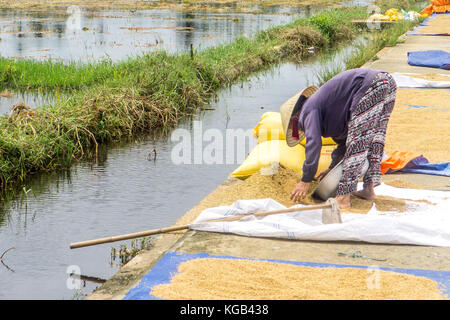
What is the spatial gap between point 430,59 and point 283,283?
354 inches

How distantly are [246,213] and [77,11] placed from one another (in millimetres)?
21884

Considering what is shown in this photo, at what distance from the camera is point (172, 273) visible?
3.05 m

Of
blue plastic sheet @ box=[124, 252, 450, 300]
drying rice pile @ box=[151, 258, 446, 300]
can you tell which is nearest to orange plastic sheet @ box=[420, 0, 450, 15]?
blue plastic sheet @ box=[124, 252, 450, 300]

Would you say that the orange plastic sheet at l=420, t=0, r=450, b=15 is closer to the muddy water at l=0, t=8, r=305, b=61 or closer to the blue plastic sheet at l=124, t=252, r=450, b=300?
the muddy water at l=0, t=8, r=305, b=61

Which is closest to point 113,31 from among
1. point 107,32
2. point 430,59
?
point 107,32

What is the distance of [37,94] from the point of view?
29.3 feet

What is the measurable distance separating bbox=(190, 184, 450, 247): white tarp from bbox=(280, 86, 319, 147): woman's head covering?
0.46 m

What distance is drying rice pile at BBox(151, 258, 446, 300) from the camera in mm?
2777

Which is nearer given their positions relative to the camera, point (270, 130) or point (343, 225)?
point (343, 225)

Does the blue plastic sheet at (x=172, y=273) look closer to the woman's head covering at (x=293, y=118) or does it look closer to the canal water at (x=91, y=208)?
the canal water at (x=91, y=208)

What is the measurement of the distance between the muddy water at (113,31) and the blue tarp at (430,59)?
12.7 ft

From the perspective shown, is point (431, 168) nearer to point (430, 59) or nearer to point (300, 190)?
point (300, 190)
